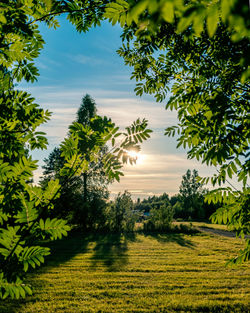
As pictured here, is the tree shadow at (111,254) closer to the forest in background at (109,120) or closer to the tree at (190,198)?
the forest in background at (109,120)

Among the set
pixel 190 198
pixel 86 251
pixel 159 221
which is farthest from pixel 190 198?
pixel 86 251

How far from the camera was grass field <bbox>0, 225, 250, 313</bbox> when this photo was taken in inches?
218

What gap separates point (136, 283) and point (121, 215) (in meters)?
11.3

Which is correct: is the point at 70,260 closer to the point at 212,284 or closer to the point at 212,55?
the point at 212,284

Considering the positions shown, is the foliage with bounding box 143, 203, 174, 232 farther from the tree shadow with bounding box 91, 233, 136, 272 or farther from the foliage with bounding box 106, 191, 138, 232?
the tree shadow with bounding box 91, 233, 136, 272

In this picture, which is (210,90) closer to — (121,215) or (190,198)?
(121,215)

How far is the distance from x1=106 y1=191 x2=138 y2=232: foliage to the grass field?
21.3 ft

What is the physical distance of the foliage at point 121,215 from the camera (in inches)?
704

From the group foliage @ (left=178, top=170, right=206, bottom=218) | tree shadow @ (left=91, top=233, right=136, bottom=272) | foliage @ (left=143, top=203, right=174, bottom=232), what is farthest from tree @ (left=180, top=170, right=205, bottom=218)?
tree shadow @ (left=91, top=233, right=136, bottom=272)

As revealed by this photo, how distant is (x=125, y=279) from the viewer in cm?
729

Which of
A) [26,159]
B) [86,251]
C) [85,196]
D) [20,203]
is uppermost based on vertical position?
[26,159]

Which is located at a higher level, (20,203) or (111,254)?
(20,203)

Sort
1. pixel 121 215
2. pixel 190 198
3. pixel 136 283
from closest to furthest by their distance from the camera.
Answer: pixel 136 283, pixel 121 215, pixel 190 198

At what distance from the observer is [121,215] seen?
18203 millimetres
